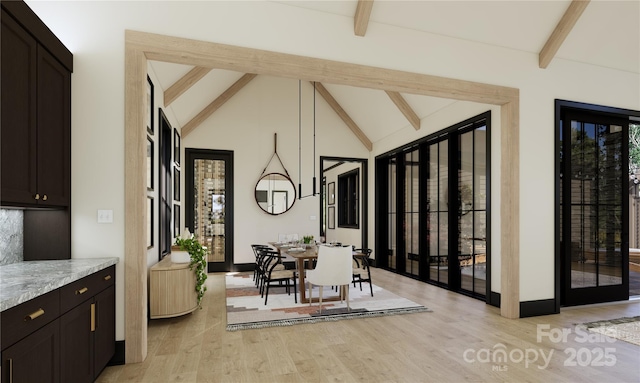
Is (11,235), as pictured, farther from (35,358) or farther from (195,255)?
(195,255)

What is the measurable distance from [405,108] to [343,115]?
6.55ft

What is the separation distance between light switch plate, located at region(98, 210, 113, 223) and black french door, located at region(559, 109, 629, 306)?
507 cm

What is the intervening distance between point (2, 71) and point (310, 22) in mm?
2448

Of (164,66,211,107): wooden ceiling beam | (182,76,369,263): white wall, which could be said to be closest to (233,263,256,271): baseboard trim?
(182,76,369,263): white wall

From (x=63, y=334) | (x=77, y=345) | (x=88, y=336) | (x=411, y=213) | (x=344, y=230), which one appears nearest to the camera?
(x=63, y=334)

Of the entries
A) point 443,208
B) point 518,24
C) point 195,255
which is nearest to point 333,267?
point 195,255

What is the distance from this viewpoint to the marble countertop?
1534 mm

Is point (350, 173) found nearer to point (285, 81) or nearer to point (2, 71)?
point (285, 81)

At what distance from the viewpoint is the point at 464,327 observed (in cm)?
376

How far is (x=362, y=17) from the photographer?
11.3 feet

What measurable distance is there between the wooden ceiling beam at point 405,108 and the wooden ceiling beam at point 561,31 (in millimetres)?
2182

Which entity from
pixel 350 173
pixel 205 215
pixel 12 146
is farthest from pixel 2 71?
pixel 350 173

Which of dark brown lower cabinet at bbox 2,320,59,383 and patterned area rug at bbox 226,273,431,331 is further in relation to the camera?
patterned area rug at bbox 226,273,431,331

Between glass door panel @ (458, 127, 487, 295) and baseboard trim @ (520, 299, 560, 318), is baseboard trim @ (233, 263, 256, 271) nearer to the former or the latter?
glass door panel @ (458, 127, 487, 295)
